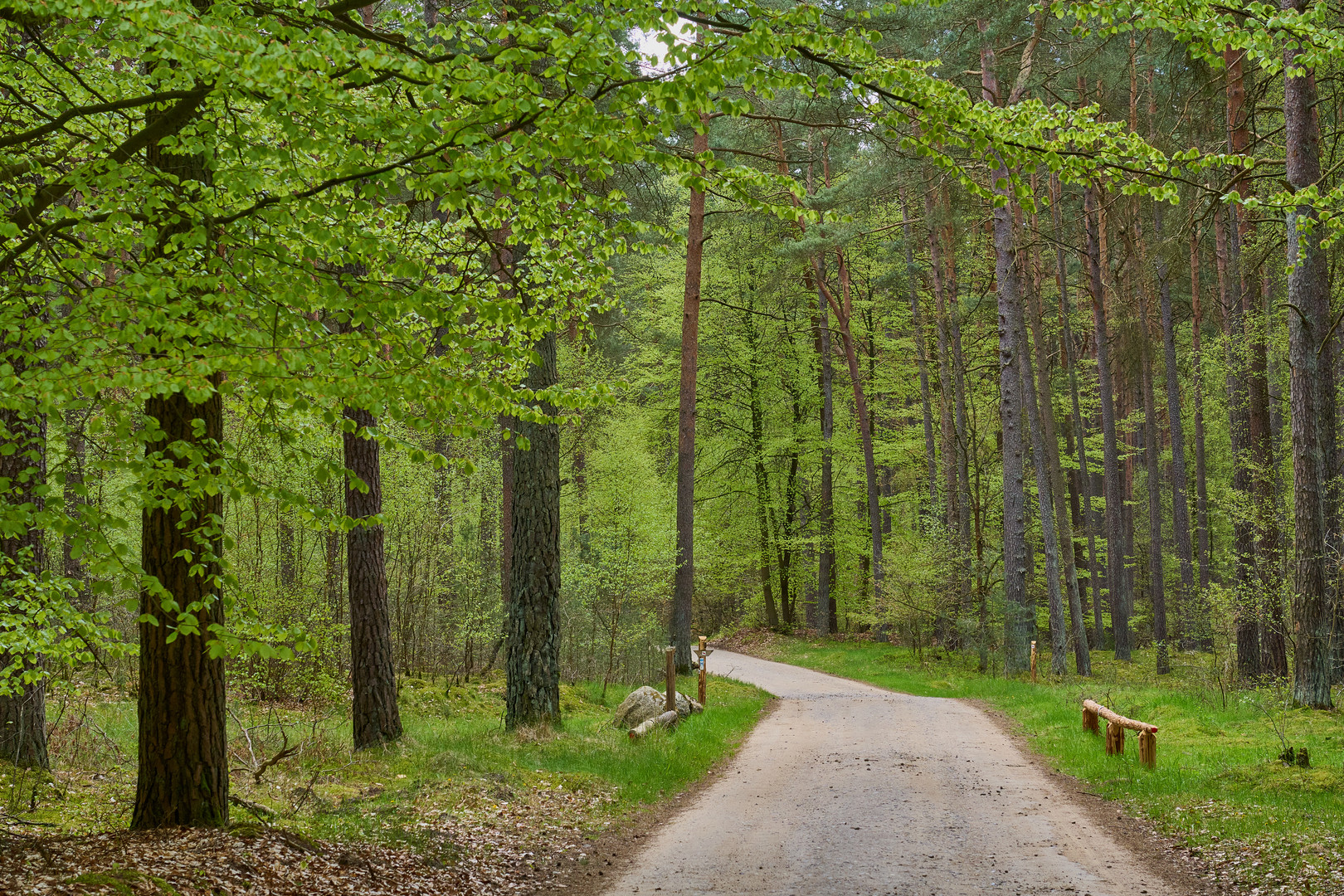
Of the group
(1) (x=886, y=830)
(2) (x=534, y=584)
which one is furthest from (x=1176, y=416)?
(1) (x=886, y=830)

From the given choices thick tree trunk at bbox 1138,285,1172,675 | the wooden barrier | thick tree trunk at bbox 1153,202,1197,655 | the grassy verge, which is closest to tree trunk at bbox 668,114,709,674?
the grassy verge

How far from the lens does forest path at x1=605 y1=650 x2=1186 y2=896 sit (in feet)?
19.6

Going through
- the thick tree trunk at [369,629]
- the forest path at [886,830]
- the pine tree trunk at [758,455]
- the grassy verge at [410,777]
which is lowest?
the forest path at [886,830]

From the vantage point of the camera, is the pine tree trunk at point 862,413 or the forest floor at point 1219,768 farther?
the pine tree trunk at point 862,413

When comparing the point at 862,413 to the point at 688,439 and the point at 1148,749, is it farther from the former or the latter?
the point at 1148,749

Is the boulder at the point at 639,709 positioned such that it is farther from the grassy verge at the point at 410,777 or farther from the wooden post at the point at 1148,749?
the wooden post at the point at 1148,749

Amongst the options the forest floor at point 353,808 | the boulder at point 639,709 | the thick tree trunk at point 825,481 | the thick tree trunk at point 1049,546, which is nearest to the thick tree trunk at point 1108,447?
the thick tree trunk at point 1049,546

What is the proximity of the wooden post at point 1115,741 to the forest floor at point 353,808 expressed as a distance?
4.21 meters

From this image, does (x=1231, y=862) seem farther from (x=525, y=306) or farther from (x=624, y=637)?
(x=624, y=637)

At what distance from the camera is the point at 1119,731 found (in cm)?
971

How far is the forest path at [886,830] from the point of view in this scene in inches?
236

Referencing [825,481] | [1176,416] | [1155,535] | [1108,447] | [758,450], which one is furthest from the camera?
[758,450]

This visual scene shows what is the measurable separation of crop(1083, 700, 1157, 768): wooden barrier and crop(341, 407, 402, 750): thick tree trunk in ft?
24.0

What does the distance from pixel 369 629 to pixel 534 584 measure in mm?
1776
